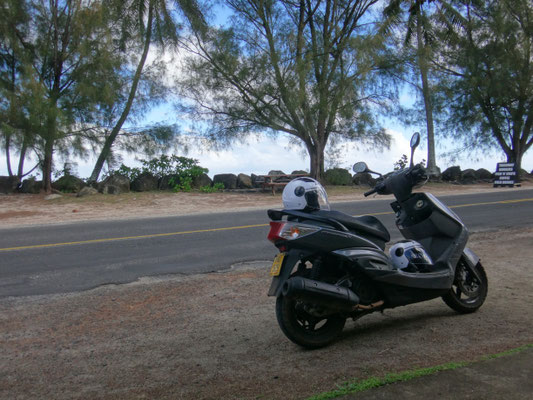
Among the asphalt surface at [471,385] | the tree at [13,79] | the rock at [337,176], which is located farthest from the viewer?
the rock at [337,176]

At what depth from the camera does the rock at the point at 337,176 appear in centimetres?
2670

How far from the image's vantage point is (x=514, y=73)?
31.1 m

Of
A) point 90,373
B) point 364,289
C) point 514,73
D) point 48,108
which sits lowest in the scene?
point 90,373

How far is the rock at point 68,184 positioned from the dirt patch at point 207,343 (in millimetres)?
16714

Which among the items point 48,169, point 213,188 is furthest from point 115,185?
point 213,188

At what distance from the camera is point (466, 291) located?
521 cm

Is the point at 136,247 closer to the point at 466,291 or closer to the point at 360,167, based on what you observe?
the point at 360,167

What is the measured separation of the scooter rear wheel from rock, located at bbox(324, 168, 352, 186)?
70.4ft

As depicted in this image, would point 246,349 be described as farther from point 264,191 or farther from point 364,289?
point 264,191

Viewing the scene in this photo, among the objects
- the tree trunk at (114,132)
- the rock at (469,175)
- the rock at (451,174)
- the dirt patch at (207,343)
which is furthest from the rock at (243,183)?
the dirt patch at (207,343)

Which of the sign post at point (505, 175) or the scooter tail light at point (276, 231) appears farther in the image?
the sign post at point (505, 175)

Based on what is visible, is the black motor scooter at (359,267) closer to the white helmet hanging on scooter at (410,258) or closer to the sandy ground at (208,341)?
the white helmet hanging on scooter at (410,258)

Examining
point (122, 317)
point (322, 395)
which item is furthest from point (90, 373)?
point (322, 395)

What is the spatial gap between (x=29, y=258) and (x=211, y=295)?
4168 millimetres
